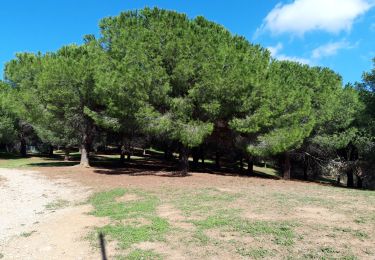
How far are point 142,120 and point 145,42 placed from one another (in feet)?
14.3

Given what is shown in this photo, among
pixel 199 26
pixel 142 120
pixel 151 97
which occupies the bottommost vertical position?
pixel 142 120

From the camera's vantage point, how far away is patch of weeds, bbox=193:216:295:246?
24.3ft

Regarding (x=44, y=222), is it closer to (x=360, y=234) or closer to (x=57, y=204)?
(x=57, y=204)

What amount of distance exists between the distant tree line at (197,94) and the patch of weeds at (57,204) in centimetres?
660

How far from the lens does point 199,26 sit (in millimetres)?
20781

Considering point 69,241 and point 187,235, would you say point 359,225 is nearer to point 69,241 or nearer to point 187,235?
point 187,235

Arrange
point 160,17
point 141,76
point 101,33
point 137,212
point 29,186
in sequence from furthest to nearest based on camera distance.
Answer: point 101,33 → point 160,17 → point 141,76 → point 29,186 → point 137,212

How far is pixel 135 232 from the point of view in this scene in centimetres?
837

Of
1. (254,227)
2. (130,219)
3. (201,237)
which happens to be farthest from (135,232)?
(254,227)

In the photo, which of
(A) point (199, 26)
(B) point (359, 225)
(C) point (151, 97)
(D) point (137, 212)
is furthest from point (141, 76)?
(B) point (359, 225)

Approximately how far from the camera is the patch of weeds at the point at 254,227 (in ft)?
24.3

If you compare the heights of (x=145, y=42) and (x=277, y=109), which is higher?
(x=145, y=42)

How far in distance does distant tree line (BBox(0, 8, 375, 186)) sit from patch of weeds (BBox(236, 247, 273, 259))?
11.7 meters

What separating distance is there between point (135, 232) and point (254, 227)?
9.17 ft
